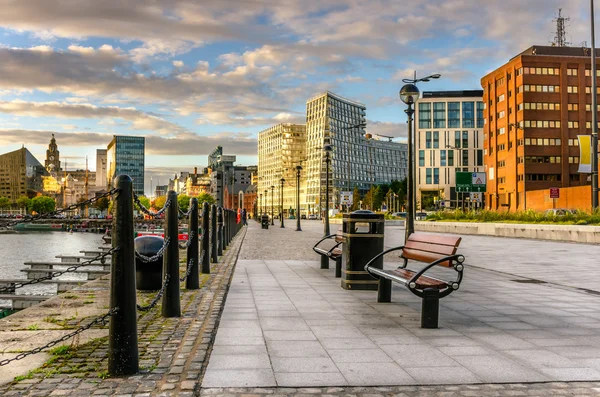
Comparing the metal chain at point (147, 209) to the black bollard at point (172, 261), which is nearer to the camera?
the metal chain at point (147, 209)

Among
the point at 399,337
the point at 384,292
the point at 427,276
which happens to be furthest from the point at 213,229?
the point at 399,337

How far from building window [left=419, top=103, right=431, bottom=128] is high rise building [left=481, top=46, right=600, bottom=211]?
36.5m

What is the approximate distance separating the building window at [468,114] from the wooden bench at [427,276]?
392 feet

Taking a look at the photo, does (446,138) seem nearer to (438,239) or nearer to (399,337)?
(438,239)

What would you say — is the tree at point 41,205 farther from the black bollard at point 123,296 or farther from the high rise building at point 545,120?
the black bollard at point 123,296

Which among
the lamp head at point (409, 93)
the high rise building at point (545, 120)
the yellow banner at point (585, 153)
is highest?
the high rise building at point (545, 120)

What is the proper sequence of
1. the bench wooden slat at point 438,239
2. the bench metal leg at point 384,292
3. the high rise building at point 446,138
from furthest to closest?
the high rise building at point 446,138, the bench metal leg at point 384,292, the bench wooden slat at point 438,239

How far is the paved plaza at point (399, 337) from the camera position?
4.71 m

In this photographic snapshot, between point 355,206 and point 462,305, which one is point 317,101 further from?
point 462,305

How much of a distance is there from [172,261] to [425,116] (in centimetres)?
12046

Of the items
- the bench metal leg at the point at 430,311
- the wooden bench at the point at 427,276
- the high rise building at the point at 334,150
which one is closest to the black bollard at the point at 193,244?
the wooden bench at the point at 427,276

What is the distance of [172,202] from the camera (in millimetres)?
7180

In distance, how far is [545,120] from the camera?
82500 millimetres

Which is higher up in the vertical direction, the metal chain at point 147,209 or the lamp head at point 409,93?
the lamp head at point 409,93
